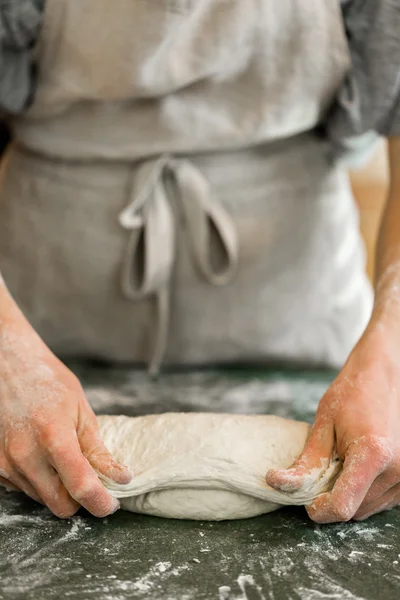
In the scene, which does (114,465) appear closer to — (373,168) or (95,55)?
(95,55)

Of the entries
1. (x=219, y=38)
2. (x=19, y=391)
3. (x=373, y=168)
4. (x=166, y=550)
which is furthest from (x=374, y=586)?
(x=373, y=168)

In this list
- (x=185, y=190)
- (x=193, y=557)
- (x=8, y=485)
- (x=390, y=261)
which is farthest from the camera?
(x=185, y=190)

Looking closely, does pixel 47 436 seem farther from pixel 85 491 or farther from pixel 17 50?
pixel 17 50

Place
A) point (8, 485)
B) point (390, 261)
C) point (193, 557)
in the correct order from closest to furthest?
point (193, 557) → point (8, 485) → point (390, 261)

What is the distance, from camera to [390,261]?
98 cm

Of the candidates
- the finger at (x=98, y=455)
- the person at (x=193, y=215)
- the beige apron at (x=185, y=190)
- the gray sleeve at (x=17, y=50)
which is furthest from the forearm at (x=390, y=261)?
the gray sleeve at (x=17, y=50)

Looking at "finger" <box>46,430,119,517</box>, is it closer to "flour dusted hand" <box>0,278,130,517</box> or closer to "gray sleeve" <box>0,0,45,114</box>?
"flour dusted hand" <box>0,278,130,517</box>

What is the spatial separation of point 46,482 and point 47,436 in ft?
0.15

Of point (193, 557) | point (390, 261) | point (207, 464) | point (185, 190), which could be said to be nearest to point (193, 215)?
point (185, 190)

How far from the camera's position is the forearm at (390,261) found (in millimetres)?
899

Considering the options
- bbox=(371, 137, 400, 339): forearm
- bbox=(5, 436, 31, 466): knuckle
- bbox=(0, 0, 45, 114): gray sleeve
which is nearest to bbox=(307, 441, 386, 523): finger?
bbox=(371, 137, 400, 339): forearm

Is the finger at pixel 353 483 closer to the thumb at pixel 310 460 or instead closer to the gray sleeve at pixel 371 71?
the thumb at pixel 310 460

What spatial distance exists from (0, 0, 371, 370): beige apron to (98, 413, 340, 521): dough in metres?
A: 0.29

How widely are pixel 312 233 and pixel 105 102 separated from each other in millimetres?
356
